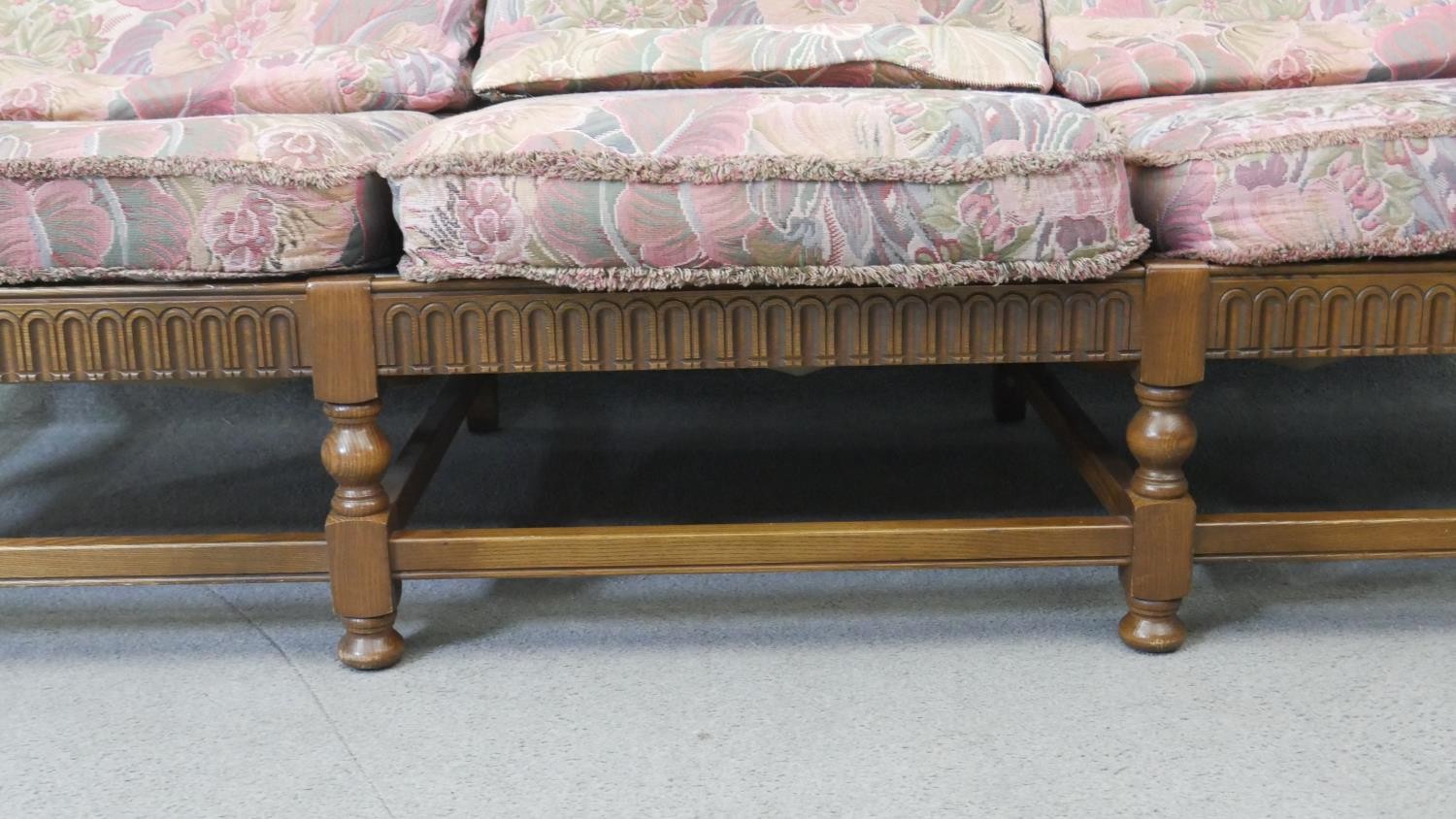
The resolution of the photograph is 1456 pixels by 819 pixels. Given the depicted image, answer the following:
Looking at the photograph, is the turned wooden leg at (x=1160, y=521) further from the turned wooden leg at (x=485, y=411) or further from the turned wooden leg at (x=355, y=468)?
the turned wooden leg at (x=485, y=411)

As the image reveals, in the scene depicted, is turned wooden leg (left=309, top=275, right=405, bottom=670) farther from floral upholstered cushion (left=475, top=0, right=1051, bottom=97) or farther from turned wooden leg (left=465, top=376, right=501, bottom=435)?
turned wooden leg (left=465, top=376, right=501, bottom=435)

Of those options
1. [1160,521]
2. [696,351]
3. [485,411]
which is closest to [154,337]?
[696,351]

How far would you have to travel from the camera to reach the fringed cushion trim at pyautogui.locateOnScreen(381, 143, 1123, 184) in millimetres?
906

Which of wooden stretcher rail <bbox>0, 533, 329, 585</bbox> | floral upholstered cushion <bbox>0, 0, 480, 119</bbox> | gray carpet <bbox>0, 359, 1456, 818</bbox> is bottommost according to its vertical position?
gray carpet <bbox>0, 359, 1456, 818</bbox>

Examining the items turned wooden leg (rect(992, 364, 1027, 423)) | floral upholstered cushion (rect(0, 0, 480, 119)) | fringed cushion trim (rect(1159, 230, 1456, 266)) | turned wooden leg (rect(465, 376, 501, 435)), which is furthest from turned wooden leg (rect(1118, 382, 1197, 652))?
turned wooden leg (rect(465, 376, 501, 435))

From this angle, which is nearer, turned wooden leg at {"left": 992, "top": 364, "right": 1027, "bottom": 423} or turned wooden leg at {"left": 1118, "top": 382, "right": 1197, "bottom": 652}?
turned wooden leg at {"left": 1118, "top": 382, "right": 1197, "bottom": 652}

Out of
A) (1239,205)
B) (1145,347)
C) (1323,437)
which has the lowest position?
(1323,437)

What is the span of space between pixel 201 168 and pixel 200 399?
3.25ft

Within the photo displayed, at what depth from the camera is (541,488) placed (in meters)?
1.53

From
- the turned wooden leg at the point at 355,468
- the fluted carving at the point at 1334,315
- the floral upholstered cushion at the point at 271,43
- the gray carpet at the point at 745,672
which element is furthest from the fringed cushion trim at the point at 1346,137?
the floral upholstered cushion at the point at 271,43

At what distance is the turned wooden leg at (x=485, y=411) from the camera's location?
5.58 feet

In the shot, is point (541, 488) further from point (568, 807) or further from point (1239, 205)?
point (1239, 205)

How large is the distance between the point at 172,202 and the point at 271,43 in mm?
494

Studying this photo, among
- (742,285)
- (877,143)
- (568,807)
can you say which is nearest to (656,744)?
(568,807)
